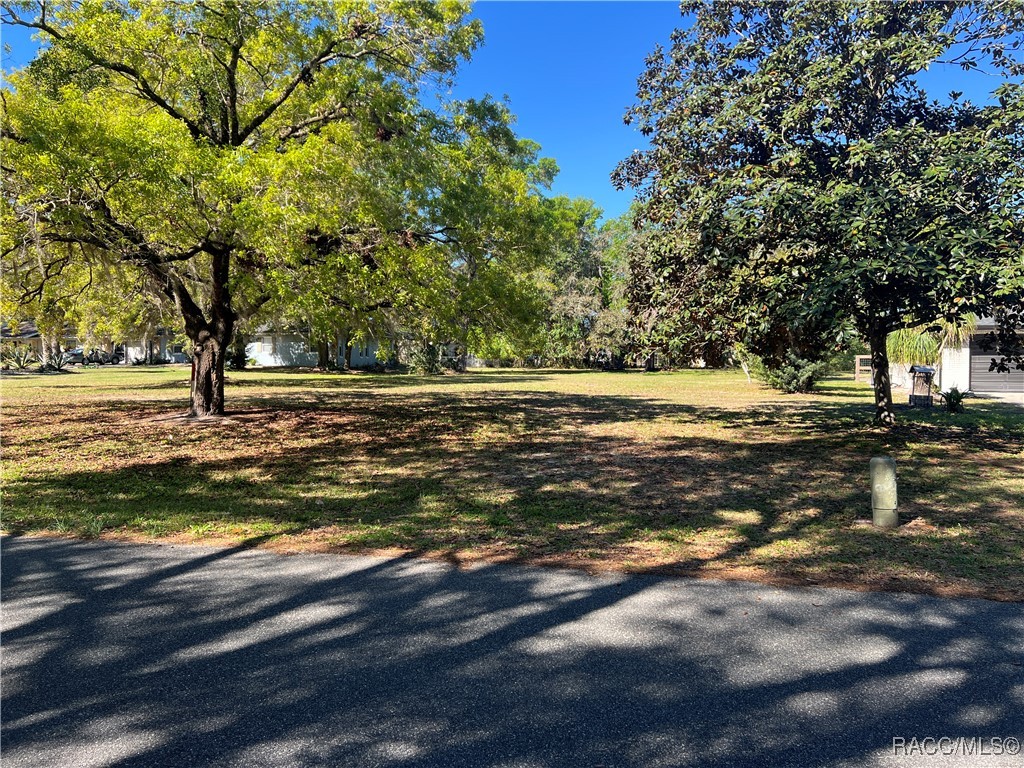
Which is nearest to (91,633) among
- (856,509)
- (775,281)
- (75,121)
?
(856,509)

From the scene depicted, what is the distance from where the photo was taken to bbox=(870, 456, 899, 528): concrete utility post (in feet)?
19.6

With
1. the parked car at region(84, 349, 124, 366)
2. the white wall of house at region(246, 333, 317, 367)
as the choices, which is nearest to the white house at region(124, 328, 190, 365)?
the parked car at region(84, 349, 124, 366)

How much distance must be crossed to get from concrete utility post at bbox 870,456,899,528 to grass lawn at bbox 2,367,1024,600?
0.65ft

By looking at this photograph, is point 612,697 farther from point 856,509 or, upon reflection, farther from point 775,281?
point 775,281

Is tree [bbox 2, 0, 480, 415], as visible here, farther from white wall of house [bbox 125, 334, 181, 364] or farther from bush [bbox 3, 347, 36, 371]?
white wall of house [bbox 125, 334, 181, 364]

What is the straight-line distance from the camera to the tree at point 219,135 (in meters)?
8.64

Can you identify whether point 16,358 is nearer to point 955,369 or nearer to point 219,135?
point 219,135

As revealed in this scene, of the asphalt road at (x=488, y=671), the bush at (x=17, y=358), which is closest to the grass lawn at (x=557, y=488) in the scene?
the asphalt road at (x=488, y=671)

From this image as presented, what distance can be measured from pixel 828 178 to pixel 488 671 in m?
9.78

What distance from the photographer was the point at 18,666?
329 cm

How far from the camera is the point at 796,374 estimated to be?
22.4m

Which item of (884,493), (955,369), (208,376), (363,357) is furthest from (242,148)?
(363,357)

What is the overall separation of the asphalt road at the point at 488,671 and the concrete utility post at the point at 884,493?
1.93 m

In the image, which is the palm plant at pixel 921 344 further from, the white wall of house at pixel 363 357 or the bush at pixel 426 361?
the white wall of house at pixel 363 357
